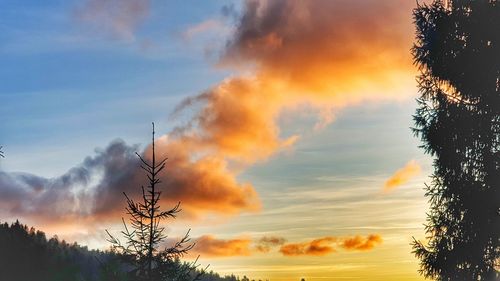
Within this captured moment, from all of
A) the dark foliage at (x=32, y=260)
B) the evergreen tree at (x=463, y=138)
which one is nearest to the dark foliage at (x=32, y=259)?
the dark foliage at (x=32, y=260)

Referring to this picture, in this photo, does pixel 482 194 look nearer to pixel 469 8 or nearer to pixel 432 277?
pixel 432 277

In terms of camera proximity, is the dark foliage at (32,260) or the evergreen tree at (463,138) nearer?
the evergreen tree at (463,138)

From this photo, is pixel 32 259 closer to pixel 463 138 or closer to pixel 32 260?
pixel 32 260

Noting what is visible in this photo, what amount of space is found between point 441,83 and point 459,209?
13.4ft

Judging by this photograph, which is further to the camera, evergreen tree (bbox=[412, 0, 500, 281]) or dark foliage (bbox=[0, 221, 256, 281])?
dark foliage (bbox=[0, 221, 256, 281])

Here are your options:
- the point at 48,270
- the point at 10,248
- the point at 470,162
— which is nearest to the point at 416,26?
the point at 470,162

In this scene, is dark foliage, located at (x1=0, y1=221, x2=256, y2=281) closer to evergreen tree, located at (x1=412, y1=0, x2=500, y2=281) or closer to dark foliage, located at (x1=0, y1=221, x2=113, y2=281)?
dark foliage, located at (x1=0, y1=221, x2=113, y2=281)

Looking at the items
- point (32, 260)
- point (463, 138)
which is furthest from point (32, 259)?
point (463, 138)

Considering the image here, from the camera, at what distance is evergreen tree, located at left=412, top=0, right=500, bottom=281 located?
24859mm

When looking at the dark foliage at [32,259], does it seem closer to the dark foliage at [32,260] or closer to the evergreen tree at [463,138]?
the dark foliage at [32,260]

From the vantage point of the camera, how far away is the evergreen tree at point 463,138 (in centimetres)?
2486

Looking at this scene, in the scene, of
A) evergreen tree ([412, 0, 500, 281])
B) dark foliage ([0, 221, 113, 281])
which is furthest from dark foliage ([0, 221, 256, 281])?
evergreen tree ([412, 0, 500, 281])

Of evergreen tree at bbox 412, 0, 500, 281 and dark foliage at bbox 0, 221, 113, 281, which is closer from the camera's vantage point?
evergreen tree at bbox 412, 0, 500, 281

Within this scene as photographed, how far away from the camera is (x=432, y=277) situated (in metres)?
25.4
